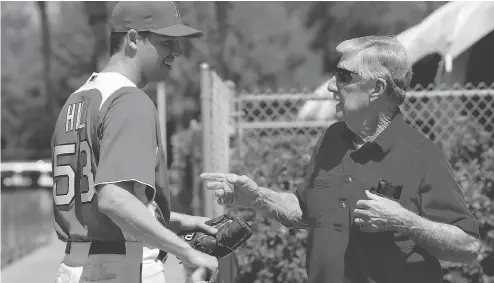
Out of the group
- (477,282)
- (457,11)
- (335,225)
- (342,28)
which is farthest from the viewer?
(342,28)

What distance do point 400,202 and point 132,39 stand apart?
1.06 meters

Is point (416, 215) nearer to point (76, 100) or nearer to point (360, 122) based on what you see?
point (360, 122)

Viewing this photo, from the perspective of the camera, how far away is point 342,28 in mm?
29688

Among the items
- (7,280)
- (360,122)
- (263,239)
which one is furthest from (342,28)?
(360,122)

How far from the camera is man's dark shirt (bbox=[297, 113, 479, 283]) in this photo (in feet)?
8.88

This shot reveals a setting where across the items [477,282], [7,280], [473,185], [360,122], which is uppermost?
[360,122]

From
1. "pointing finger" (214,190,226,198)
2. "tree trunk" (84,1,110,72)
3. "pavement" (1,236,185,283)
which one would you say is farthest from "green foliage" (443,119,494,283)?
"tree trunk" (84,1,110,72)

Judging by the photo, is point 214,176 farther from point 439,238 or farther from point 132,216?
point 439,238

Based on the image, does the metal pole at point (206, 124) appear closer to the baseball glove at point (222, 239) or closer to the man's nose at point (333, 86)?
the baseball glove at point (222, 239)

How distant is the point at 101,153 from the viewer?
2.62m

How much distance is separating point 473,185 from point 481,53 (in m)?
3.96

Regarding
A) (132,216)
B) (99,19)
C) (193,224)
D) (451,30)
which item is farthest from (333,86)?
(99,19)

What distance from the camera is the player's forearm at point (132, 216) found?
2.56 meters

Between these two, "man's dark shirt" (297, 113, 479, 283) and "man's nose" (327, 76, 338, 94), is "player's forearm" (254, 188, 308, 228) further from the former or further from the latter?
"man's nose" (327, 76, 338, 94)
